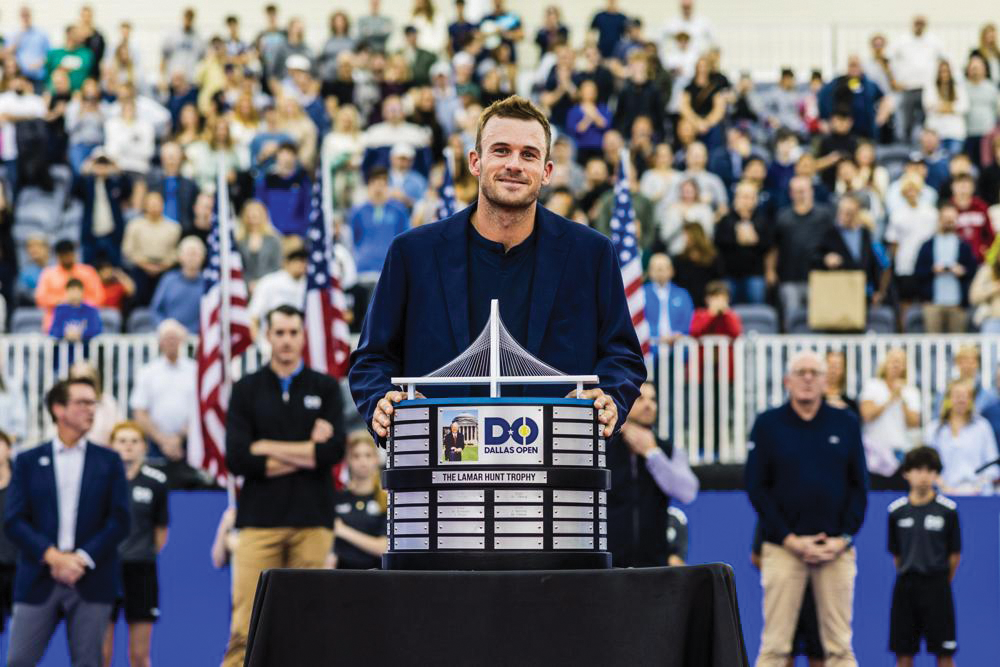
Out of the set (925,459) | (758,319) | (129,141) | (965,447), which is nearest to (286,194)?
(129,141)

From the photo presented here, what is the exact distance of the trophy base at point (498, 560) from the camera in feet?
14.4

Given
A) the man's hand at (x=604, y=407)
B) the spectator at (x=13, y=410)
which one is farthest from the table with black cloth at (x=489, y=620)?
the spectator at (x=13, y=410)

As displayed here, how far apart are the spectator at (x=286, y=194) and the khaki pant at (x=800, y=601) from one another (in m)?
9.32

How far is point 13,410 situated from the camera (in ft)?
53.7

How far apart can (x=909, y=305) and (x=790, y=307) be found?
164cm

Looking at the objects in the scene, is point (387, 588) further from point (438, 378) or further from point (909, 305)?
point (909, 305)

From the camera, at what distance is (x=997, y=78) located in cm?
2544

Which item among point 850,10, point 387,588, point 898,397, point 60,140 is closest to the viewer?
point 387,588

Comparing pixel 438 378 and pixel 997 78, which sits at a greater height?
pixel 997 78

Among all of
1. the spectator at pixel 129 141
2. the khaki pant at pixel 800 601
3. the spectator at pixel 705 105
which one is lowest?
the khaki pant at pixel 800 601

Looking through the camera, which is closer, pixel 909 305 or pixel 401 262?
pixel 401 262

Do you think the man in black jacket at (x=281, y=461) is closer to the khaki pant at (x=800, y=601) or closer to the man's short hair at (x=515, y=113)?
the khaki pant at (x=800, y=601)

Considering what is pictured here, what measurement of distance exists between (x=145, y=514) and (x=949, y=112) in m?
13.7

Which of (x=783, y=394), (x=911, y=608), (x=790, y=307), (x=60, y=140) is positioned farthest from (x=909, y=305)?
(x=60, y=140)
